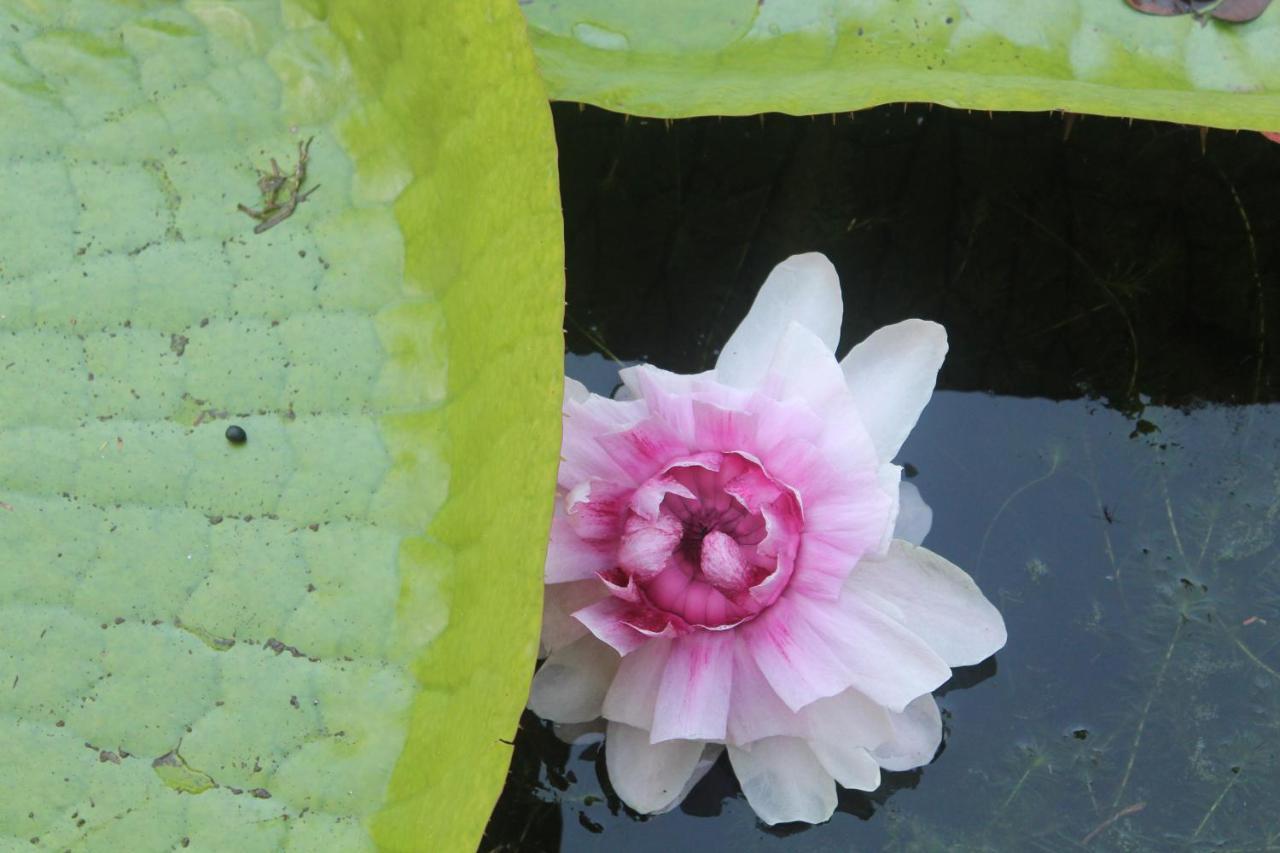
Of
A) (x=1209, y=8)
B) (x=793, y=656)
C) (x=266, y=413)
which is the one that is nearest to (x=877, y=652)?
(x=793, y=656)

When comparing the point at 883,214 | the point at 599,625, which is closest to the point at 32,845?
the point at 599,625

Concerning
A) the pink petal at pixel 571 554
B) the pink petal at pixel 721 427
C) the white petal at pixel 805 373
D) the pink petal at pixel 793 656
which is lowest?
the pink petal at pixel 793 656

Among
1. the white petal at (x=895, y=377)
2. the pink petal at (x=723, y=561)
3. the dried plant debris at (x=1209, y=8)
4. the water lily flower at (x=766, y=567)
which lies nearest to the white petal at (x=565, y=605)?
the water lily flower at (x=766, y=567)

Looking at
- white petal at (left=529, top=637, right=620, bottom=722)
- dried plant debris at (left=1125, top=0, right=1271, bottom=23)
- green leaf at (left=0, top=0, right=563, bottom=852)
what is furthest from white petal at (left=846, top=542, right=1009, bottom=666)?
dried plant debris at (left=1125, top=0, right=1271, bottom=23)

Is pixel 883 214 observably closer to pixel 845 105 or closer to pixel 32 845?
pixel 845 105

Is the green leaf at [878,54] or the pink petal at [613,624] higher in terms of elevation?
the green leaf at [878,54]

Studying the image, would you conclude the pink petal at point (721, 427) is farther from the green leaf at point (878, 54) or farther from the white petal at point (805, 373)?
the green leaf at point (878, 54)
